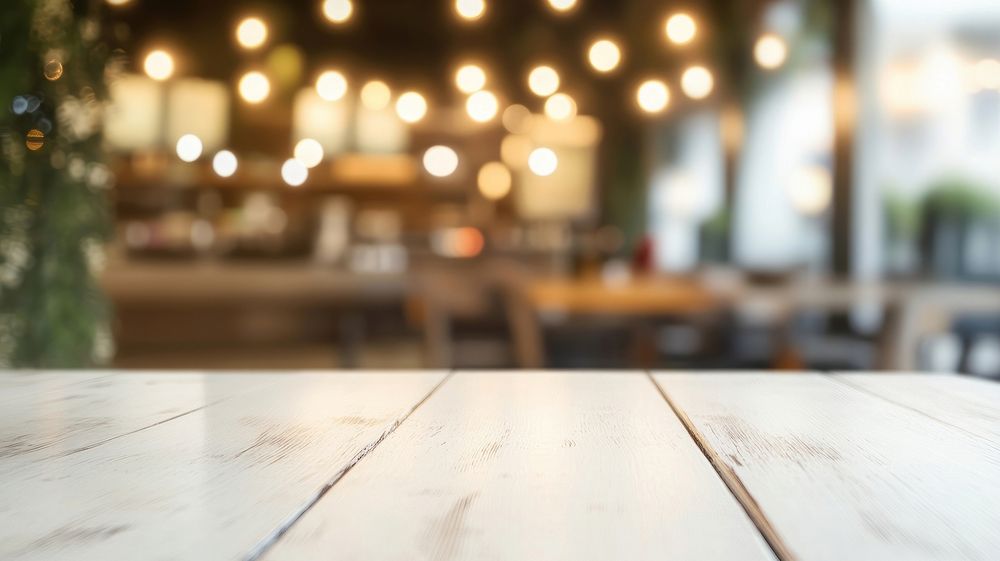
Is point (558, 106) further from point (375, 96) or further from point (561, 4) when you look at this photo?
point (561, 4)

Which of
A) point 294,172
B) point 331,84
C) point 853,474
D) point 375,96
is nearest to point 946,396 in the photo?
point 853,474

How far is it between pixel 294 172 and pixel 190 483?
7033 millimetres

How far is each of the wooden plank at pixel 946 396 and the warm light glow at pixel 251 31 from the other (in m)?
3.20

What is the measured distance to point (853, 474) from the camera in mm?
563

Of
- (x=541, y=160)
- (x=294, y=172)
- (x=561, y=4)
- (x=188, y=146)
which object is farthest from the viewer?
(x=294, y=172)

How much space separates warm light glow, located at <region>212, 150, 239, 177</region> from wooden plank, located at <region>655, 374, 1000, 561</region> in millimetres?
6174

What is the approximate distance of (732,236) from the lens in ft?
25.6

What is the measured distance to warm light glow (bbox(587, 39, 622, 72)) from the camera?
12.7 ft

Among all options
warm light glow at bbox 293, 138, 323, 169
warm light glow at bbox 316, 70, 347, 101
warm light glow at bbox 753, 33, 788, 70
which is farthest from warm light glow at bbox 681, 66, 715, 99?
warm light glow at bbox 293, 138, 323, 169

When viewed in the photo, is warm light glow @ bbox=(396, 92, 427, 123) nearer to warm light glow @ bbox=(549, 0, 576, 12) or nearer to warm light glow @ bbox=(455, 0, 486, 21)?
warm light glow @ bbox=(455, 0, 486, 21)

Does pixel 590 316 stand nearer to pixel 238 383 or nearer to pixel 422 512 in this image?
pixel 238 383

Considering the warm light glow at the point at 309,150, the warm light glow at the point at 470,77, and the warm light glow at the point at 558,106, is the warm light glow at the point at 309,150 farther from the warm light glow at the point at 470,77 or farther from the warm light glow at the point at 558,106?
the warm light glow at the point at 470,77

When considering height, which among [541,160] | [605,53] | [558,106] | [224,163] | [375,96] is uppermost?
[375,96]

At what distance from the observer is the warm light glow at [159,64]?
3953 mm
